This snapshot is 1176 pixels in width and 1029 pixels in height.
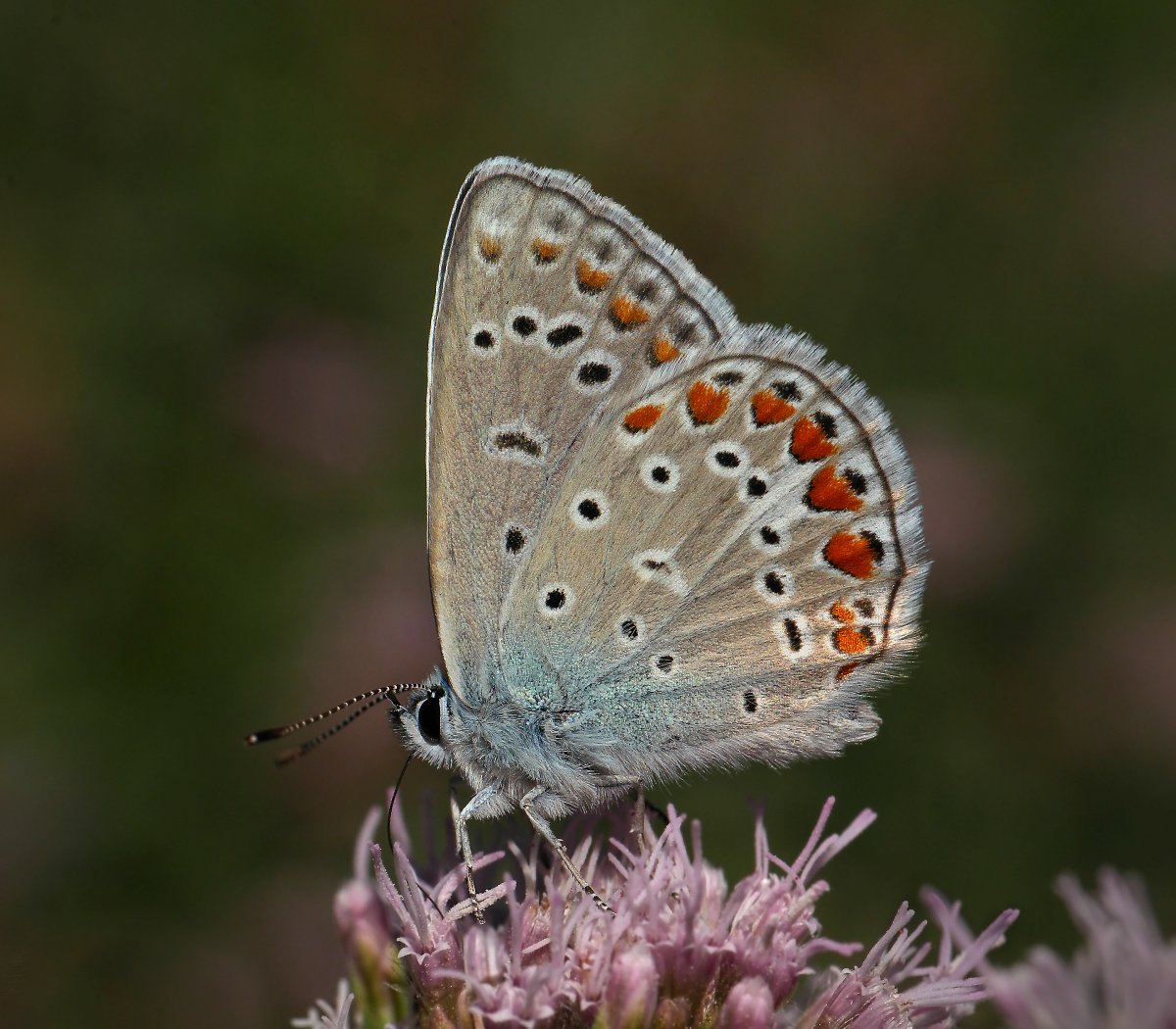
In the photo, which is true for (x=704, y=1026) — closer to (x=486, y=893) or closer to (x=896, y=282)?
(x=486, y=893)

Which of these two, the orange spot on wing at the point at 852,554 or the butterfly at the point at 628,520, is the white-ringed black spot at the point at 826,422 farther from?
the orange spot on wing at the point at 852,554

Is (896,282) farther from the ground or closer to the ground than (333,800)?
farther from the ground

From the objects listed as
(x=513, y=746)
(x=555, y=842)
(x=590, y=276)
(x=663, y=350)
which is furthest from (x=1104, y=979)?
(x=590, y=276)

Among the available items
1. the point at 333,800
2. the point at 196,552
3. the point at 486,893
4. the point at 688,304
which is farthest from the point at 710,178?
the point at 486,893

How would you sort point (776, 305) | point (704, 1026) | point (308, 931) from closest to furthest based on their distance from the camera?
1. point (704, 1026)
2. point (308, 931)
3. point (776, 305)

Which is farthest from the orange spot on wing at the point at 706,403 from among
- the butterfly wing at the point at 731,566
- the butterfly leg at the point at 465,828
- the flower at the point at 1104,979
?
the flower at the point at 1104,979

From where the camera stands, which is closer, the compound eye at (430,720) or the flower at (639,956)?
the flower at (639,956)

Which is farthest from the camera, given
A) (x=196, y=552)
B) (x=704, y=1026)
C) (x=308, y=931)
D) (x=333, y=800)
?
(x=196, y=552)

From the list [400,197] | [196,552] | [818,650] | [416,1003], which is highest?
[400,197]
